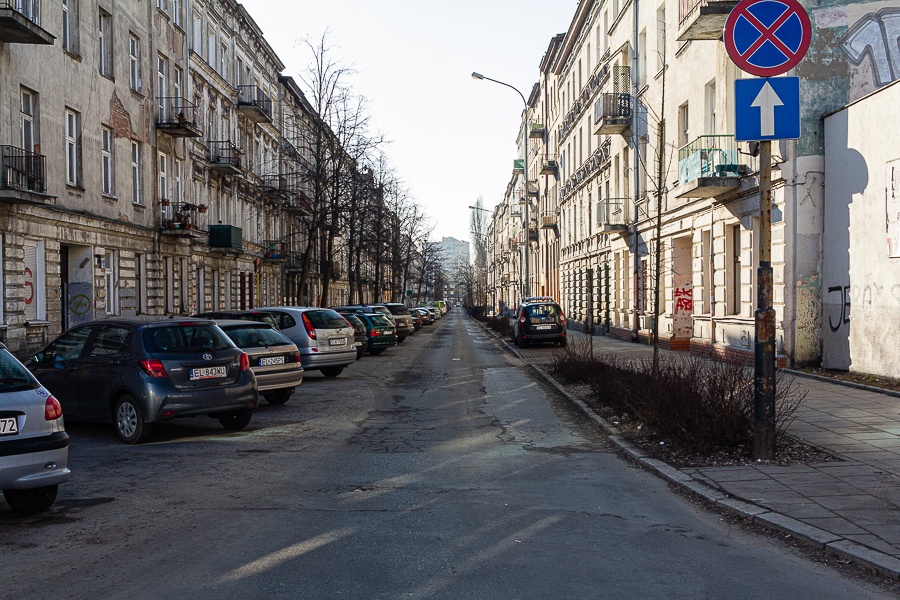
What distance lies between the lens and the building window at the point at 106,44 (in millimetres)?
24516

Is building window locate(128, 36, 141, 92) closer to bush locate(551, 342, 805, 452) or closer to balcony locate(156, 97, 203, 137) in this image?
balcony locate(156, 97, 203, 137)

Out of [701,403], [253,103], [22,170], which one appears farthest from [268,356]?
[253,103]

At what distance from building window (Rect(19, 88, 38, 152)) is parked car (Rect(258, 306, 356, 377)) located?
807 cm

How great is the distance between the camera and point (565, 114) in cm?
4603

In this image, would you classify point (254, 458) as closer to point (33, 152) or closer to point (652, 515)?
point (652, 515)

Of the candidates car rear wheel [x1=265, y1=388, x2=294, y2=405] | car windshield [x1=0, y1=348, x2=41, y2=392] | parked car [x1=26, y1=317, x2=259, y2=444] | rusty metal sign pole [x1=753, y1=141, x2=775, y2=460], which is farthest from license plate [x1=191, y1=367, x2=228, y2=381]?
rusty metal sign pole [x1=753, y1=141, x2=775, y2=460]

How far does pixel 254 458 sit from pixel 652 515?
4456mm

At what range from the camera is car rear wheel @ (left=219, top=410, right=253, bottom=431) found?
10.5 m

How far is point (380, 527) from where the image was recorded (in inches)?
222

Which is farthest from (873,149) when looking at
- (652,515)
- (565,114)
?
(565,114)

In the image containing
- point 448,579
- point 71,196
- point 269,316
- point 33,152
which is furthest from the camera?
point 71,196

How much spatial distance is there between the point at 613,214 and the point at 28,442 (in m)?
27.7

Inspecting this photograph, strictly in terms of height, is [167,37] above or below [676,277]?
above

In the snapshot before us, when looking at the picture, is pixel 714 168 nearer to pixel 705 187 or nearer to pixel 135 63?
pixel 705 187
